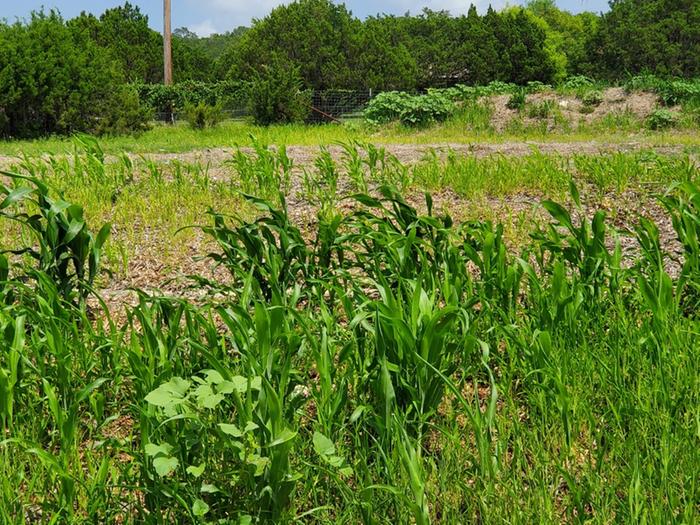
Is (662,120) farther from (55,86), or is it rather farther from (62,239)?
(62,239)

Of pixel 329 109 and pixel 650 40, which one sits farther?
pixel 650 40

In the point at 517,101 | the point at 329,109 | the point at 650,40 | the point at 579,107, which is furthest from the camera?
the point at 650,40

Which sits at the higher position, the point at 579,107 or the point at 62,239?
the point at 579,107

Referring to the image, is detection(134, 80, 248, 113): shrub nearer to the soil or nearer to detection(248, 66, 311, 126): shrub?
detection(248, 66, 311, 126): shrub

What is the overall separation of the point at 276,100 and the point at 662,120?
28.7 feet

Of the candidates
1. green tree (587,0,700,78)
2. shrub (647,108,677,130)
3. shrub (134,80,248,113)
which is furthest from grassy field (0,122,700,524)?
green tree (587,0,700,78)

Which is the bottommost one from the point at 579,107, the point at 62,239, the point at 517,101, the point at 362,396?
the point at 362,396

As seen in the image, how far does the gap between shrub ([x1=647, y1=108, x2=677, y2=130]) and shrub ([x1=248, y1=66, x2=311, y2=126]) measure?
8.03m

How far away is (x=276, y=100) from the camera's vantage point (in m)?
16.1

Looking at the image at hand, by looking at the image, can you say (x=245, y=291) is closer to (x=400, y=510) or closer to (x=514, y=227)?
(x=400, y=510)

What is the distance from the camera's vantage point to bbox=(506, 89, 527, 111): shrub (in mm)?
15477

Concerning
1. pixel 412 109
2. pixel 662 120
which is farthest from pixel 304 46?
pixel 662 120

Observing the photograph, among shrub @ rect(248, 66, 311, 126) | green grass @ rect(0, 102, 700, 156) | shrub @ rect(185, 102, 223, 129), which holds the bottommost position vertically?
green grass @ rect(0, 102, 700, 156)

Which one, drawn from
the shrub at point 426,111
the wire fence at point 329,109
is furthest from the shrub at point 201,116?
the wire fence at point 329,109
